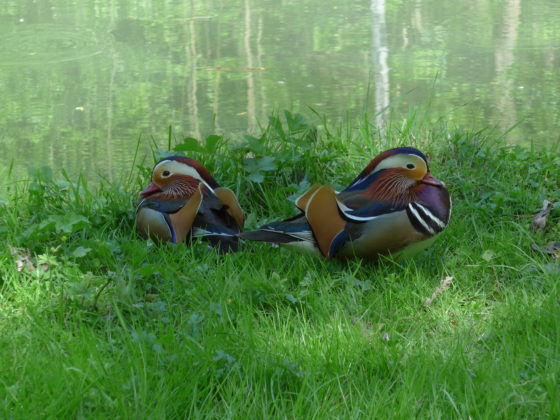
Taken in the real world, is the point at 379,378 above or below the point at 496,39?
below

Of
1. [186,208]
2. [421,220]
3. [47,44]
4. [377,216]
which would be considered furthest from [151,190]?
[47,44]

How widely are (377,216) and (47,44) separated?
486 centimetres

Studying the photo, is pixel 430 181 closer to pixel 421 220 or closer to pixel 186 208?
pixel 421 220

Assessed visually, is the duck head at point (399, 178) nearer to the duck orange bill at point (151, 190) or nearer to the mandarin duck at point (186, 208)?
the mandarin duck at point (186, 208)

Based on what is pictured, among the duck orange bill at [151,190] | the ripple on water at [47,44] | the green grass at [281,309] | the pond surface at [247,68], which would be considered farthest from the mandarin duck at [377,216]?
the ripple on water at [47,44]

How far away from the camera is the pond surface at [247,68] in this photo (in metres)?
5.29

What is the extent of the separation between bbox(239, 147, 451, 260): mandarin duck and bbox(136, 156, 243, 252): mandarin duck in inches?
9.2

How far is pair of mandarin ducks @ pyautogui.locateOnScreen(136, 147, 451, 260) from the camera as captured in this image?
3166 mm

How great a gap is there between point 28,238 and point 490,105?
3.28 metres

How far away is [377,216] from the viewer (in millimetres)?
3182

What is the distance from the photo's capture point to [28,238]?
352cm

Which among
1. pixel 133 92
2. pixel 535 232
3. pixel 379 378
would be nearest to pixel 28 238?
pixel 379 378

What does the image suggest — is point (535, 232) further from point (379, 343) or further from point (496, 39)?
point (496, 39)

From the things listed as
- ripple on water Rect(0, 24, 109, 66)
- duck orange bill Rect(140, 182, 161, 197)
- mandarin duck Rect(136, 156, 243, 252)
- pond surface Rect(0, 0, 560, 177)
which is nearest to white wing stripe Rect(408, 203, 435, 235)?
mandarin duck Rect(136, 156, 243, 252)
